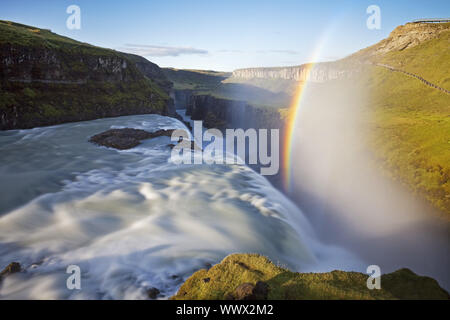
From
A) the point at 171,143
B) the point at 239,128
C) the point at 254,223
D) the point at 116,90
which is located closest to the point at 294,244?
the point at 254,223

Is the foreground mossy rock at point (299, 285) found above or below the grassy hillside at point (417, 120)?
below

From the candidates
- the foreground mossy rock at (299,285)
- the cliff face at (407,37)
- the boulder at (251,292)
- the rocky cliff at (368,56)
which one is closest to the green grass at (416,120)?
the cliff face at (407,37)

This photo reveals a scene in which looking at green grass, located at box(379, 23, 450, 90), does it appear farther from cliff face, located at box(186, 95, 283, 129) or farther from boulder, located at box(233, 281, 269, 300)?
boulder, located at box(233, 281, 269, 300)

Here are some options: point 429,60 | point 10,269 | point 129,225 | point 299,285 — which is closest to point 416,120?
point 299,285

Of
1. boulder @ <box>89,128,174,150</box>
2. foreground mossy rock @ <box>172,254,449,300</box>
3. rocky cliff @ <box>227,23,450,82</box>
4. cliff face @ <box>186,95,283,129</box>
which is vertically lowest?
foreground mossy rock @ <box>172,254,449,300</box>

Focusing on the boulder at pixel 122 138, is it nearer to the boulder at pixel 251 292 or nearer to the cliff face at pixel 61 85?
the cliff face at pixel 61 85

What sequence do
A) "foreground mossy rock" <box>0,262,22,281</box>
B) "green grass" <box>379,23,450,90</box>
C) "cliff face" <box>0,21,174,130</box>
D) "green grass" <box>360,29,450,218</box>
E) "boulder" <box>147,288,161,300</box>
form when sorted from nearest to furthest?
1. "boulder" <box>147,288,161,300</box>
2. "foreground mossy rock" <box>0,262,22,281</box>
3. "green grass" <box>360,29,450,218</box>
4. "cliff face" <box>0,21,174,130</box>
5. "green grass" <box>379,23,450,90</box>

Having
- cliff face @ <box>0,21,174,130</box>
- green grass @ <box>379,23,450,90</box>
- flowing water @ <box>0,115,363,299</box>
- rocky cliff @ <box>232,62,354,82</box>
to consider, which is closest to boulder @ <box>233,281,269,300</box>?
flowing water @ <box>0,115,363,299</box>

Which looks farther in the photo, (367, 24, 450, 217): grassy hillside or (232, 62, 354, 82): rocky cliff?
(232, 62, 354, 82): rocky cliff
